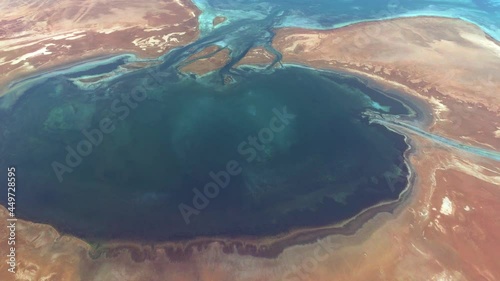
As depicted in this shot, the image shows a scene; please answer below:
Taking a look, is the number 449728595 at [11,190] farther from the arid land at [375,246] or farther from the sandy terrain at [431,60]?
the sandy terrain at [431,60]

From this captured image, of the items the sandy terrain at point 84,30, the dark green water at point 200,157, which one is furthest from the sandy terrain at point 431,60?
the sandy terrain at point 84,30

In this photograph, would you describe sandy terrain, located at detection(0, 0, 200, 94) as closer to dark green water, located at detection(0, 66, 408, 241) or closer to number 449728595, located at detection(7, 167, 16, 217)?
dark green water, located at detection(0, 66, 408, 241)

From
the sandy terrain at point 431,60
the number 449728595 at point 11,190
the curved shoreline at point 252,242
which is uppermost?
the sandy terrain at point 431,60

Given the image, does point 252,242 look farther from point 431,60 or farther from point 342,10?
point 342,10

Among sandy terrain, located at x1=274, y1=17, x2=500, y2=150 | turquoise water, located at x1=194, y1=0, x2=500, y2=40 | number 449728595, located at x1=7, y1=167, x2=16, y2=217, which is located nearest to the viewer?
number 449728595, located at x1=7, y1=167, x2=16, y2=217

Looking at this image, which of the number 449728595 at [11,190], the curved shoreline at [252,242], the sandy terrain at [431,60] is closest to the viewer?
the curved shoreline at [252,242]

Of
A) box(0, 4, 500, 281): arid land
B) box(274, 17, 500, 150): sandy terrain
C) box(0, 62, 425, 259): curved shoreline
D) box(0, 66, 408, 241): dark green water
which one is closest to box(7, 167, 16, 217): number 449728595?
box(0, 66, 408, 241): dark green water
